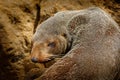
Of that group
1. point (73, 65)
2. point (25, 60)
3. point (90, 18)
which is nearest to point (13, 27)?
point (25, 60)

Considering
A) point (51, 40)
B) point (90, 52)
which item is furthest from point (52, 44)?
point (90, 52)

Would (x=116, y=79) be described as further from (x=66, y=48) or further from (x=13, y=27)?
(x=13, y=27)

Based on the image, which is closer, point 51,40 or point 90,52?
point 90,52

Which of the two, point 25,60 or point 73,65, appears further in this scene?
point 25,60

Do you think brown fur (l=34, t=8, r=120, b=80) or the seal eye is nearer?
brown fur (l=34, t=8, r=120, b=80)

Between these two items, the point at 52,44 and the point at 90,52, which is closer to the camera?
the point at 90,52

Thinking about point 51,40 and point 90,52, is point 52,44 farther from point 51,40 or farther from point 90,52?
point 90,52

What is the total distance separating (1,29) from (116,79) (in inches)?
70.7

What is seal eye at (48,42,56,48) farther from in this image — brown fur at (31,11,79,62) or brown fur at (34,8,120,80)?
brown fur at (34,8,120,80)

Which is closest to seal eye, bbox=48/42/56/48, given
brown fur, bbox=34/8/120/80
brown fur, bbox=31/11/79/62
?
brown fur, bbox=31/11/79/62

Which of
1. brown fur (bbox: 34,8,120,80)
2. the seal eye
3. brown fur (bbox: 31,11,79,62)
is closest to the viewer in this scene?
brown fur (bbox: 34,8,120,80)

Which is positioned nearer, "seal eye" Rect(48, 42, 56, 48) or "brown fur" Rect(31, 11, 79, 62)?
"brown fur" Rect(31, 11, 79, 62)

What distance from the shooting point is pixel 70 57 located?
338 cm

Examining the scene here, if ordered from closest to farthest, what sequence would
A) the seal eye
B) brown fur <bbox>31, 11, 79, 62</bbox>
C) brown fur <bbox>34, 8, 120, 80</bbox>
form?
brown fur <bbox>34, 8, 120, 80</bbox>
brown fur <bbox>31, 11, 79, 62</bbox>
the seal eye
